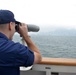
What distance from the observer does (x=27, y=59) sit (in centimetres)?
121

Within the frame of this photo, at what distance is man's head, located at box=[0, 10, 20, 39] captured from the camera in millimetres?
1207

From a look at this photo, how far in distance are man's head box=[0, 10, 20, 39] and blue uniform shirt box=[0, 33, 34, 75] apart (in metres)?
0.03

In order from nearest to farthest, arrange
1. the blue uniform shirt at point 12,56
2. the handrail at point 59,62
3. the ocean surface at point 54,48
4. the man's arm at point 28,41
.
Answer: the blue uniform shirt at point 12,56
the man's arm at point 28,41
the handrail at point 59,62
the ocean surface at point 54,48

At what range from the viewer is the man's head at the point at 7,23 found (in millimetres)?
1207

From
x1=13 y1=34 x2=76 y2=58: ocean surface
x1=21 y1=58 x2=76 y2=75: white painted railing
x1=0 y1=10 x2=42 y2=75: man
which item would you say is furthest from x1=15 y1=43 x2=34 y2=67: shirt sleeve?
x1=21 y1=58 x2=76 y2=75: white painted railing

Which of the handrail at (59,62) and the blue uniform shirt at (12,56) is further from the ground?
the blue uniform shirt at (12,56)

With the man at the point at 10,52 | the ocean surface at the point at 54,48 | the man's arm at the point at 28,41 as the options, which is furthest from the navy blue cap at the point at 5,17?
the ocean surface at the point at 54,48

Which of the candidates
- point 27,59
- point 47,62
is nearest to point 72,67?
point 47,62

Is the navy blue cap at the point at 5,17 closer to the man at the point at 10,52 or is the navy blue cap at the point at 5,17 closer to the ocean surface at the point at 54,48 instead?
the man at the point at 10,52

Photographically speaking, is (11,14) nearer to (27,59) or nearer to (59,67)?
(27,59)

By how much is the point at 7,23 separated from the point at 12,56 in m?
0.16

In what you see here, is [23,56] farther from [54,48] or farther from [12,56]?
[54,48]

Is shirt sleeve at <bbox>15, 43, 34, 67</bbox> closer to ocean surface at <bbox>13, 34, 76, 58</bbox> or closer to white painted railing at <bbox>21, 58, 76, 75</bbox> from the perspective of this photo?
ocean surface at <bbox>13, 34, 76, 58</bbox>

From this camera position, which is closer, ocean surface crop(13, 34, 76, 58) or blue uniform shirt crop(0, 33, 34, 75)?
blue uniform shirt crop(0, 33, 34, 75)
